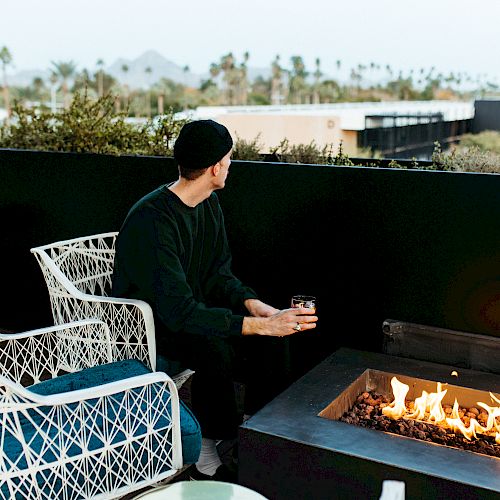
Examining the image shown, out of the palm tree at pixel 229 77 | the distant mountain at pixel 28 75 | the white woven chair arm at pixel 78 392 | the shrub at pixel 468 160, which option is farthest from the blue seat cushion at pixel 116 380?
the palm tree at pixel 229 77

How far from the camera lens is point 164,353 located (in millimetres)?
2693

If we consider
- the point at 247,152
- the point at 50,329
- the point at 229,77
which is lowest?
the point at 50,329

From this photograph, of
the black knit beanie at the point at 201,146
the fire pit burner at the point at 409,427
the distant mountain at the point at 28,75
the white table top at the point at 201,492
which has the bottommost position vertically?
the fire pit burner at the point at 409,427

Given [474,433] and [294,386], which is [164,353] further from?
[474,433]

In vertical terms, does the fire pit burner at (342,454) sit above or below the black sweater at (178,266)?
below

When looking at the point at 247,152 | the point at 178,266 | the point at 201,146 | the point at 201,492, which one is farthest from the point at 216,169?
the point at 201,492

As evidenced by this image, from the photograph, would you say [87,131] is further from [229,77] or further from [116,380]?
[229,77]

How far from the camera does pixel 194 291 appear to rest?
9.11 feet

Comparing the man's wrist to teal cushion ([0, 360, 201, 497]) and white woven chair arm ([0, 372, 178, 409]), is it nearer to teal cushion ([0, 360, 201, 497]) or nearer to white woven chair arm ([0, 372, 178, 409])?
teal cushion ([0, 360, 201, 497])

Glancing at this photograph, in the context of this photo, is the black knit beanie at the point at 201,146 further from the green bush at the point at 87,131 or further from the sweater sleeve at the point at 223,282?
the green bush at the point at 87,131

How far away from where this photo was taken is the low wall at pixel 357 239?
2.76m

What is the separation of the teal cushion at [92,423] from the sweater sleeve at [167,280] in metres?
0.24

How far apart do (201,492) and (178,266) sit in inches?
38.4

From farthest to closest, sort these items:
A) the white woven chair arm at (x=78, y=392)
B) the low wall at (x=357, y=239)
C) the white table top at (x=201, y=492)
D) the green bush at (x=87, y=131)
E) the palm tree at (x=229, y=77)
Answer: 1. the palm tree at (x=229, y=77)
2. the green bush at (x=87, y=131)
3. the low wall at (x=357, y=239)
4. the white woven chair arm at (x=78, y=392)
5. the white table top at (x=201, y=492)
